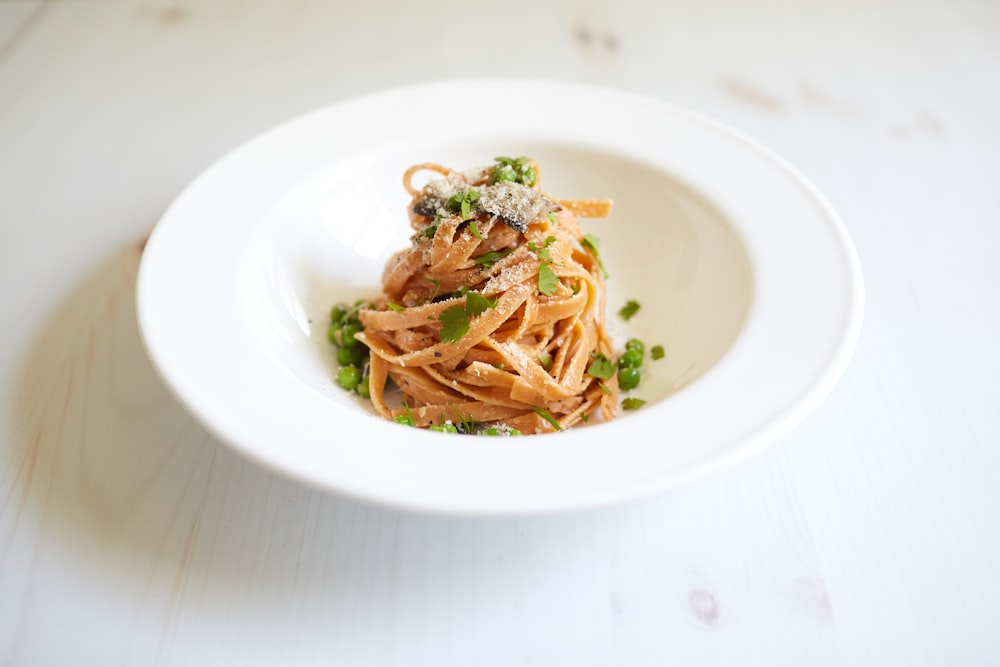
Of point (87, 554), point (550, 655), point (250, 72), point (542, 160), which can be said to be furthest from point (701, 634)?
point (250, 72)

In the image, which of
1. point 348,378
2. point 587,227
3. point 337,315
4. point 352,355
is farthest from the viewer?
point 587,227

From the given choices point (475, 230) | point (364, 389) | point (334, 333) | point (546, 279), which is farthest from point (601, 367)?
point (334, 333)

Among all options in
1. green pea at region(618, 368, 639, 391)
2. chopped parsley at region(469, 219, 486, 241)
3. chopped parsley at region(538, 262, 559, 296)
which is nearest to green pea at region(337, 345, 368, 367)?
Answer: chopped parsley at region(469, 219, 486, 241)

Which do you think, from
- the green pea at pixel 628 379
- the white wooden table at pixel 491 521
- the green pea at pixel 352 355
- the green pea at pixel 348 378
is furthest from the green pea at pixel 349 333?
the green pea at pixel 628 379

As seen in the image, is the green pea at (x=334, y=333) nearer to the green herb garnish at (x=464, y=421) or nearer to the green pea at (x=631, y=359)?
the green herb garnish at (x=464, y=421)

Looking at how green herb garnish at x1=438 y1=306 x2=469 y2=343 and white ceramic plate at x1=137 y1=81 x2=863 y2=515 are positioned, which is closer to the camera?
white ceramic plate at x1=137 y1=81 x2=863 y2=515

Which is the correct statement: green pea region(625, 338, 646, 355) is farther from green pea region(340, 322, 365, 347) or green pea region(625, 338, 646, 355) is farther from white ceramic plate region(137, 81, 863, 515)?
green pea region(340, 322, 365, 347)

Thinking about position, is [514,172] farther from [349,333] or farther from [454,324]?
[349,333]

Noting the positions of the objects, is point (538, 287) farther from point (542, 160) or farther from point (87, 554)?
point (87, 554)

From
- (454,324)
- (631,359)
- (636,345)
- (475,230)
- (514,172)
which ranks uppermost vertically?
(514,172)
